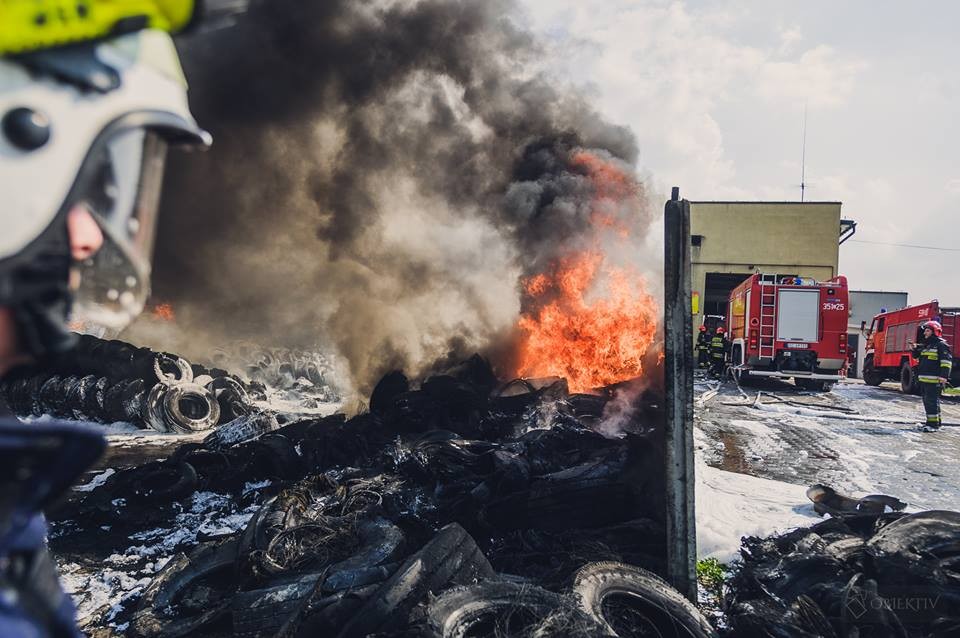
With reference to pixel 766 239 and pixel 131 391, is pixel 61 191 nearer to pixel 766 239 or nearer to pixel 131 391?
pixel 131 391

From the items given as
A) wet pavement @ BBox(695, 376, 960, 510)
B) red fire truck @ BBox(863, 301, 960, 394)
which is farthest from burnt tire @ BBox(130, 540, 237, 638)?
red fire truck @ BBox(863, 301, 960, 394)

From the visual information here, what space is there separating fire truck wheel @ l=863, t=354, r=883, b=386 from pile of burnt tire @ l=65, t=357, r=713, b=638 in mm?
16546

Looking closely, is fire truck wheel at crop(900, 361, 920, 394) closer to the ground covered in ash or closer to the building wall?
the ground covered in ash

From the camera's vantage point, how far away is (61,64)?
115cm

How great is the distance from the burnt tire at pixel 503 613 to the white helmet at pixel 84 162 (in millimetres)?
2244

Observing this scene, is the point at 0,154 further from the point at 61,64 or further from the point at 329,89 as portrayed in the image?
the point at 329,89

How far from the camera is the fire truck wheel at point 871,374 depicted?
19.6 m

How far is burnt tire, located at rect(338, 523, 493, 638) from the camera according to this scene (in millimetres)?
2975

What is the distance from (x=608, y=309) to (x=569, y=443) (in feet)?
21.2

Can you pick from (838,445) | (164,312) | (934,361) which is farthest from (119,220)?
(164,312)

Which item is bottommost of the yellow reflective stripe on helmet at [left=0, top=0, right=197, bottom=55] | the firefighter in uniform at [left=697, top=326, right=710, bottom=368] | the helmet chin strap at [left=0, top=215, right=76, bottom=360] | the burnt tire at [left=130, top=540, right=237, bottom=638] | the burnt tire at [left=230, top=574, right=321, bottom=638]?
the burnt tire at [left=130, top=540, right=237, bottom=638]

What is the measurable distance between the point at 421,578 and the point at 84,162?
9.61 ft

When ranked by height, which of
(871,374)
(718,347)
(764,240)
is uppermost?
(764,240)

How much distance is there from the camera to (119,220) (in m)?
1.34
